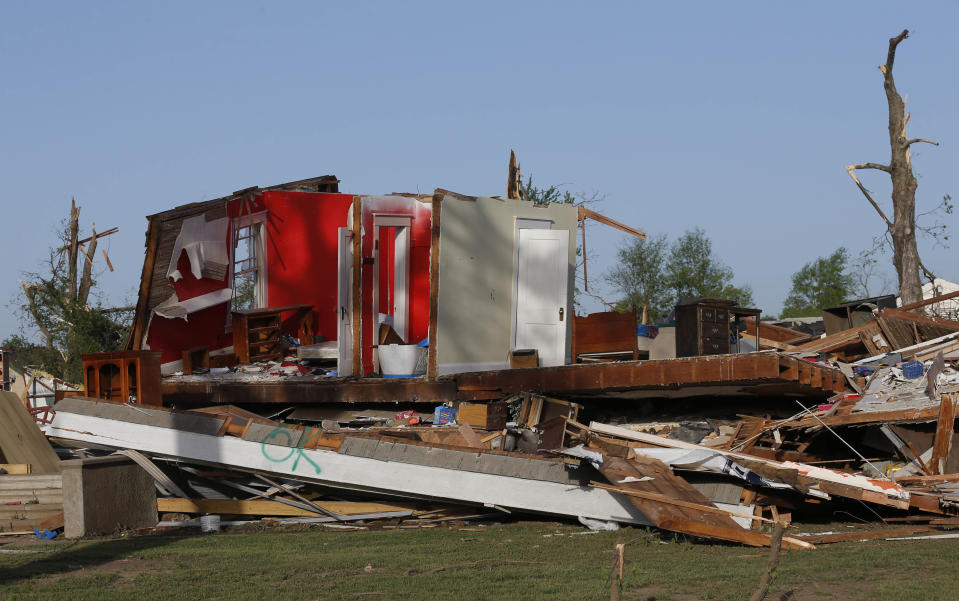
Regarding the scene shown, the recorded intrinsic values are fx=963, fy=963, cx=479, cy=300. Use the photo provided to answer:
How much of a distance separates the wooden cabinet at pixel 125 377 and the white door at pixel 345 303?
2.51 metres

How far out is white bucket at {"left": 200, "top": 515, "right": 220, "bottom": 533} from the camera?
989 cm

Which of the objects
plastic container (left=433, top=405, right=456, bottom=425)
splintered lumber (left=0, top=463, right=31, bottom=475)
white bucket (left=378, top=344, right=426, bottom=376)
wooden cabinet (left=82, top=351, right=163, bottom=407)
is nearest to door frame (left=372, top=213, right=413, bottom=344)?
white bucket (left=378, top=344, right=426, bottom=376)

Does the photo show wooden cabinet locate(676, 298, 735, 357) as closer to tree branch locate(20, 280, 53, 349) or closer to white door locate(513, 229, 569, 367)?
white door locate(513, 229, 569, 367)

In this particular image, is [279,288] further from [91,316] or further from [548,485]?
[91,316]

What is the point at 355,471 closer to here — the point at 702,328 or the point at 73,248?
the point at 702,328

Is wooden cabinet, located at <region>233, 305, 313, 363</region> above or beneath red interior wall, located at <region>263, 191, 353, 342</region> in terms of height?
beneath

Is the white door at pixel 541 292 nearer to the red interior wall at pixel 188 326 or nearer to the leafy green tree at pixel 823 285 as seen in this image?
the red interior wall at pixel 188 326

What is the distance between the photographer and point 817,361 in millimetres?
13070

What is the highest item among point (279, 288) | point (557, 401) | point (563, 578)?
point (279, 288)

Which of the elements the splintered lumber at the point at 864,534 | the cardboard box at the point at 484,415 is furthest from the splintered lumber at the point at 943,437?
the cardboard box at the point at 484,415

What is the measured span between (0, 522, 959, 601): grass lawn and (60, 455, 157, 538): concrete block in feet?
1.50

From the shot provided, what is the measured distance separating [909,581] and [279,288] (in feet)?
42.7

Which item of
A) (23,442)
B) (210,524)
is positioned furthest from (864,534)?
(23,442)

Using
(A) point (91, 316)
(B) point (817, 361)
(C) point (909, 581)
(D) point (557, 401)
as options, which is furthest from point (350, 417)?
(A) point (91, 316)
